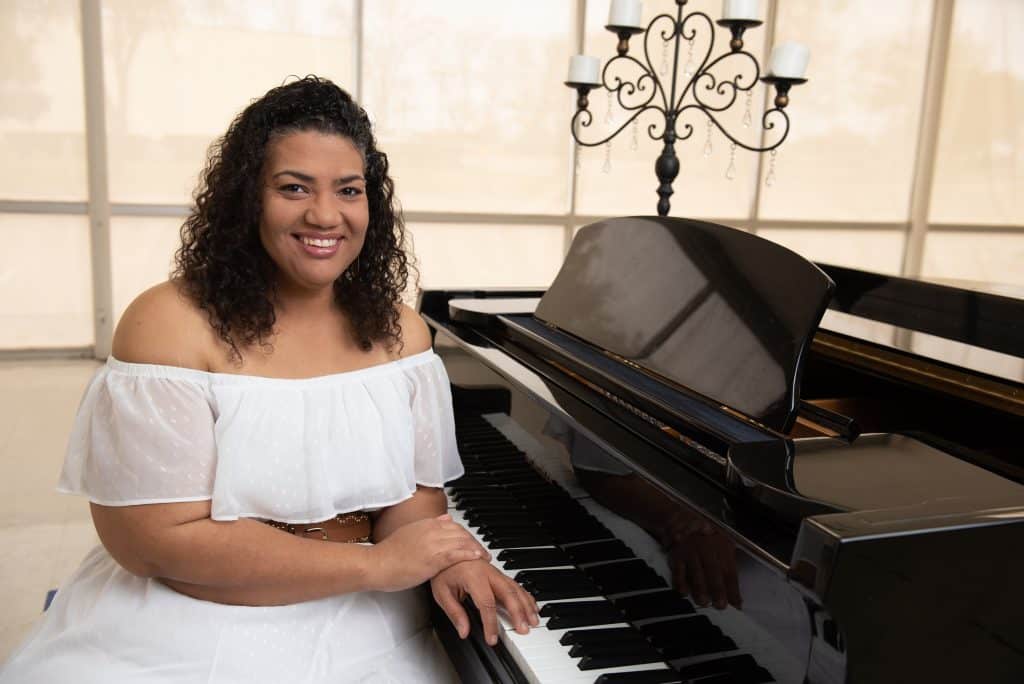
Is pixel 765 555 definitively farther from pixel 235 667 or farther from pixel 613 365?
pixel 235 667

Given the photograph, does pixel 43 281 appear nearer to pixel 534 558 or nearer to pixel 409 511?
pixel 409 511

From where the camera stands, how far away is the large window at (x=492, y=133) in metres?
5.41

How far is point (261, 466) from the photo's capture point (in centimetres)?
134

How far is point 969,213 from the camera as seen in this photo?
7.80 metres

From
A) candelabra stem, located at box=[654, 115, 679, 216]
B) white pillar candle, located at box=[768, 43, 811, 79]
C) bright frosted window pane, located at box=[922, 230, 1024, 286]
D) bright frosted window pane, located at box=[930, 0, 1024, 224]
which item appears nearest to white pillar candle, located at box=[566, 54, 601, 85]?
candelabra stem, located at box=[654, 115, 679, 216]

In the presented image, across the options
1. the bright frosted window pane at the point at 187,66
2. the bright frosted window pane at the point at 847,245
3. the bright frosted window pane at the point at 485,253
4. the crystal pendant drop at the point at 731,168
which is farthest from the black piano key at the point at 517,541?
the bright frosted window pane at the point at 847,245

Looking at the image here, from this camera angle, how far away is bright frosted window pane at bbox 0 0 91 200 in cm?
522

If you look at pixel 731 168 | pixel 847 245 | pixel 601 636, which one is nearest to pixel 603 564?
pixel 601 636

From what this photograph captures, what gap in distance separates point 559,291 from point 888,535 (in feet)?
3.74

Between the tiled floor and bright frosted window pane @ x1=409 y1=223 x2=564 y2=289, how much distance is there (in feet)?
8.30

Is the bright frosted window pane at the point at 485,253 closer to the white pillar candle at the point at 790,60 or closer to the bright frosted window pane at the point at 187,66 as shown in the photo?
the bright frosted window pane at the point at 187,66

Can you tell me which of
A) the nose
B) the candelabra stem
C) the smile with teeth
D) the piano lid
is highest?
the candelabra stem

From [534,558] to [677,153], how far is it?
5996 mm

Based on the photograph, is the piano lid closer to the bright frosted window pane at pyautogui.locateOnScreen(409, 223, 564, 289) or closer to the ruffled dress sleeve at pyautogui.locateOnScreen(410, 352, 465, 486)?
the ruffled dress sleeve at pyautogui.locateOnScreen(410, 352, 465, 486)
